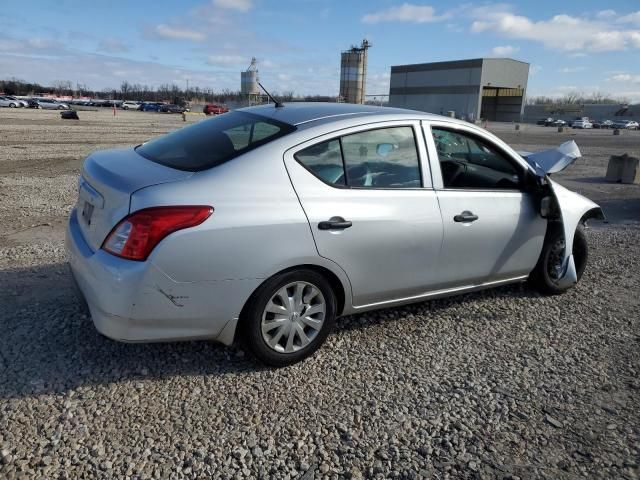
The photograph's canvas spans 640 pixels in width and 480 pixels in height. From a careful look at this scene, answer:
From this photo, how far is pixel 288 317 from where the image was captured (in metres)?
3.27

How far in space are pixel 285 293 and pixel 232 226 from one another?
0.59 meters

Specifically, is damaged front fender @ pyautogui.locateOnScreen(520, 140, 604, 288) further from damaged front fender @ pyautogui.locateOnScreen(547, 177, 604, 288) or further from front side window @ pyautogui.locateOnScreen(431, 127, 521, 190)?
front side window @ pyautogui.locateOnScreen(431, 127, 521, 190)

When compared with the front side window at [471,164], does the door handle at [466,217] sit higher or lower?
lower

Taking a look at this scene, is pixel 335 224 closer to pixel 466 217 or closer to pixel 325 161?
pixel 325 161

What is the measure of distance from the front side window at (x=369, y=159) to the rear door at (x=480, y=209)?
0.22 metres

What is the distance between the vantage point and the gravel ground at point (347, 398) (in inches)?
100

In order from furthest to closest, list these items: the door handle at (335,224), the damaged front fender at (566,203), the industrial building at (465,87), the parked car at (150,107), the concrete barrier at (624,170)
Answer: the industrial building at (465,87), the parked car at (150,107), the concrete barrier at (624,170), the damaged front fender at (566,203), the door handle at (335,224)

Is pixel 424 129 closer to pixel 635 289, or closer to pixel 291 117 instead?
pixel 291 117

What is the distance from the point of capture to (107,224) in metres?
2.95

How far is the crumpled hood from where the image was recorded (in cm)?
477

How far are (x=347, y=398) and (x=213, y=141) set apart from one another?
1946 millimetres

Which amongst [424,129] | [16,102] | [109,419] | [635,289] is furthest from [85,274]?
[16,102]

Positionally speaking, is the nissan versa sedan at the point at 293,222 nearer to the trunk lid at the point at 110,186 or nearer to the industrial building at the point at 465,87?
the trunk lid at the point at 110,186

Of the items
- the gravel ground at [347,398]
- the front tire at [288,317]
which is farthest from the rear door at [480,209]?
the front tire at [288,317]
